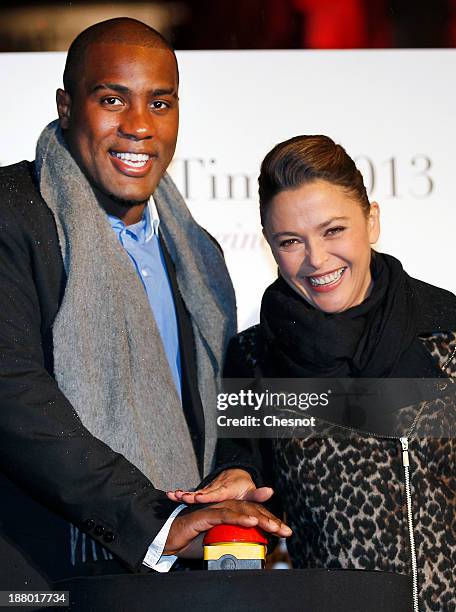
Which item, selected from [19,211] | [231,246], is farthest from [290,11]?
[19,211]

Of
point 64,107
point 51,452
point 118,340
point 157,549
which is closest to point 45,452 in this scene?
point 51,452

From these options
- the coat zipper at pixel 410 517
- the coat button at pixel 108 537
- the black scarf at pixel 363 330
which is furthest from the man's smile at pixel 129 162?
the coat button at pixel 108 537

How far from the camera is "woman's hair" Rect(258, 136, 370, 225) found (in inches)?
88.3

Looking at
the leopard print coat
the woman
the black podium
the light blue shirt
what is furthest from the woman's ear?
the black podium

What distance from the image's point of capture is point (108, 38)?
7.64ft

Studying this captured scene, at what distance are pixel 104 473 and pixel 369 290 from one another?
813mm

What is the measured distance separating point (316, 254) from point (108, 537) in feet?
2.73

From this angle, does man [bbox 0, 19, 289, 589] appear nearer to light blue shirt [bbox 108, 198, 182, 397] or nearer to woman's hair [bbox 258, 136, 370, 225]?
light blue shirt [bbox 108, 198, 182, 397]

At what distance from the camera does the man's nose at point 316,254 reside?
88.5 inches

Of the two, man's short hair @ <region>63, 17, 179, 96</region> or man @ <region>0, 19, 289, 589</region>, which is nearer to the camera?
man @ <region>0, 19, 289, 589</region>

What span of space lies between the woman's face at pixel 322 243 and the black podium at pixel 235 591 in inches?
40.5

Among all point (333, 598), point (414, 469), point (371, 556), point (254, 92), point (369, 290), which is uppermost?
point (254, 92)

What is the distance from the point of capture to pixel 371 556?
2.08m

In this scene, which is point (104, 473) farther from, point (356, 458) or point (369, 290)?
point (369, 290)
